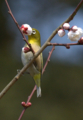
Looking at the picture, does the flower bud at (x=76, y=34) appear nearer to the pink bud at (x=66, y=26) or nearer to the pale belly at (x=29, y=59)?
the pink bud at (x=66, y=26)

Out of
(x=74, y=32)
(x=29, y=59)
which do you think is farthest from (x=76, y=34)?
(x=29, y=59)

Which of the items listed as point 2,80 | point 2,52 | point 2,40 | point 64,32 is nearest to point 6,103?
point 2,80

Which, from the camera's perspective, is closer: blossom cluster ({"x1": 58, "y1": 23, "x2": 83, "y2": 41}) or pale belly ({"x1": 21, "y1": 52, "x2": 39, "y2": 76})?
blossom cluster ({"x1": 58, "y1": 23, "x2": 83, "y2": 41})

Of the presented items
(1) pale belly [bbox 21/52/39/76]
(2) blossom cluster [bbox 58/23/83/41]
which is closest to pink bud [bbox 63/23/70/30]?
(2) blossom cluster [bbox 58/23/83/41]

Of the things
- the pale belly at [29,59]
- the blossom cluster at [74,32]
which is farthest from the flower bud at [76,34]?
the pale belly at [29,59]

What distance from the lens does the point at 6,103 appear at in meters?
2.77

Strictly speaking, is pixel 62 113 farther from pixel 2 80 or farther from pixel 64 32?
pixel 64 32

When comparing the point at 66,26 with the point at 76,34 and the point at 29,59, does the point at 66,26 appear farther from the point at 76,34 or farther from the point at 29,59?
the point at 29,59

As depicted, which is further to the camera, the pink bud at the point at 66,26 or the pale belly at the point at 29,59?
the pale belly at the point at 29,59

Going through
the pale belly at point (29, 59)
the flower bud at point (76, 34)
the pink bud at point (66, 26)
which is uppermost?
the pink bud at point (66, 26)

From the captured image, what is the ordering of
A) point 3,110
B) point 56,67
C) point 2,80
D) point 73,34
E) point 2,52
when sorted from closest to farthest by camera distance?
point 73,34 < point 3,110 < point 2,80 < point 2,52 < point 56,67

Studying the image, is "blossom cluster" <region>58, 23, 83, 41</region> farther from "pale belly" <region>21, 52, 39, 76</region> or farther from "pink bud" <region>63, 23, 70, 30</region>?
"pale belly" <region>21, 52, 39, 76</region>

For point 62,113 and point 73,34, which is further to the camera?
point 62,113

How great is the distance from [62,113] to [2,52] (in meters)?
1.31
